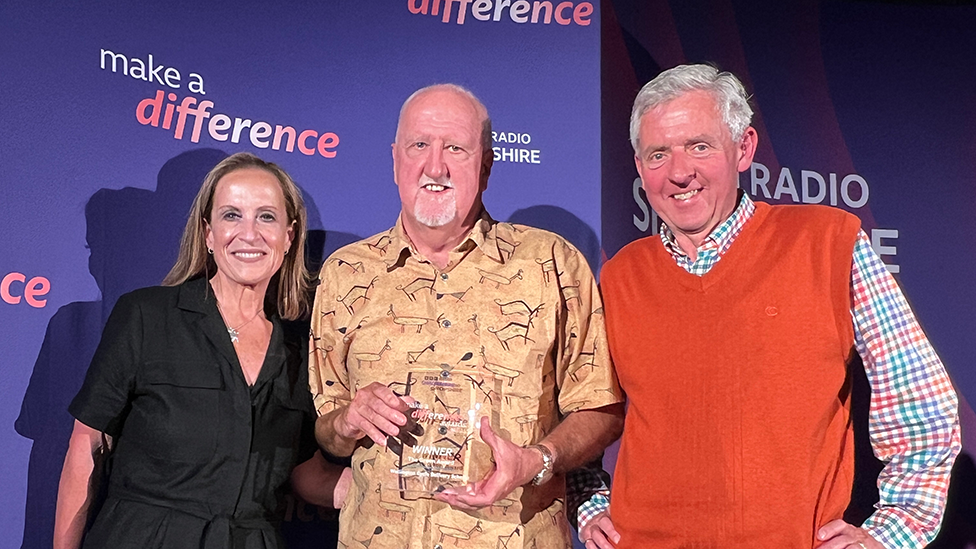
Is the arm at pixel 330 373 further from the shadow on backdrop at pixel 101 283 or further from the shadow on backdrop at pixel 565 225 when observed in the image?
the shadow on backdrop at pixel 565 225

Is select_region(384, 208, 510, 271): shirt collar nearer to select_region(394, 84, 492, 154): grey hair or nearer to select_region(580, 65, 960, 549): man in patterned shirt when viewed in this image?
select_region(394, 84, 492, 154): grey hair

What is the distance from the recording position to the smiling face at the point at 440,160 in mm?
2508

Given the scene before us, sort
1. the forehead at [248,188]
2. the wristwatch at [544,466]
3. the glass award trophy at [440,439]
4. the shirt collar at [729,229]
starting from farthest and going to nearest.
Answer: the forehead at [248,188] → the shirt collar at [729,229] → the wristwatch at [544,466] → the glass award trophy at [440,439]

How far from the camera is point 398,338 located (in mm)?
2498

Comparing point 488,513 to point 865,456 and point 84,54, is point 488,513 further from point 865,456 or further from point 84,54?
point 84,54

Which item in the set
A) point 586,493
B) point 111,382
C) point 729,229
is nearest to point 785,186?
point 729,229

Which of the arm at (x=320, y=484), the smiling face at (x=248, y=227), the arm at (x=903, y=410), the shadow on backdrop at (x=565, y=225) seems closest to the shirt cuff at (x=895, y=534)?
the arm at (x=903, y=410)

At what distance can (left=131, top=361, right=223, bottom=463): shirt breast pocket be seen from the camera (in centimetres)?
262

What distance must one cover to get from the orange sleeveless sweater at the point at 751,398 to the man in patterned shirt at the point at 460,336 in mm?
211

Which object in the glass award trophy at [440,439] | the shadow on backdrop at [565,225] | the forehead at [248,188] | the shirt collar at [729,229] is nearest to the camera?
the glass award trophy at [440,439]

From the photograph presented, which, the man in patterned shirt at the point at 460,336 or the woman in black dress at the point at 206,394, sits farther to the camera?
the woman in black dress at the point at 206,394

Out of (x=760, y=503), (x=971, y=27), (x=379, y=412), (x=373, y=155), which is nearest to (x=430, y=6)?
(x=373, y=155)

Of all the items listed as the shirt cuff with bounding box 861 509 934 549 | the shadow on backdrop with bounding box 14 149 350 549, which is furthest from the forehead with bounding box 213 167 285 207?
the shirt cuff with bounding box 861 509 934 549

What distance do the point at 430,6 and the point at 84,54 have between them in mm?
1238
